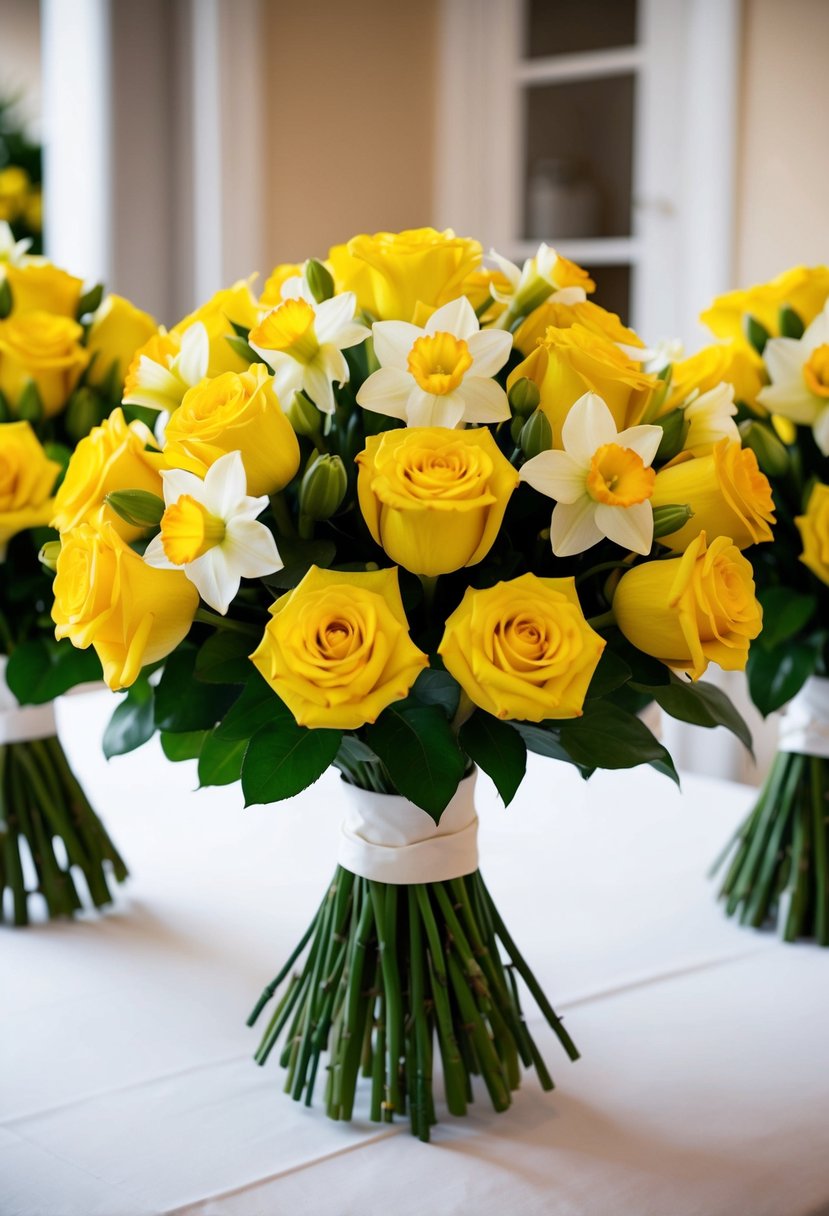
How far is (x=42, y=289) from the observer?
3.01 feet

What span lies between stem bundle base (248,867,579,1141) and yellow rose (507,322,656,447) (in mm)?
266

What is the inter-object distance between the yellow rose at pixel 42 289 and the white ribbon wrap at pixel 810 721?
61 cm

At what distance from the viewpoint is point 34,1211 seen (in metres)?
0.59

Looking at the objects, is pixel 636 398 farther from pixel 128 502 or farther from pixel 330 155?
pixel 330 155

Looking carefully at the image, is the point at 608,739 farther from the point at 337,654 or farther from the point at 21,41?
the point at 21,41

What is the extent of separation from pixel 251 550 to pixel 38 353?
0.38 meters

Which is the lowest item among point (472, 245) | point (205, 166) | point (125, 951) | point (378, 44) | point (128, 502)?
point (125, 951)

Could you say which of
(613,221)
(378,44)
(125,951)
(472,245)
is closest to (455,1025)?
(125,951)

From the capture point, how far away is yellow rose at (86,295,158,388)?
93 cm

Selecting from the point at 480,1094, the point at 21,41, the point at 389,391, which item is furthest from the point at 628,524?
the point at 21,41

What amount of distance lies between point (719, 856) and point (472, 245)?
0.56m

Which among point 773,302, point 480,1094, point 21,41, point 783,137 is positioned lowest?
point 480,1094

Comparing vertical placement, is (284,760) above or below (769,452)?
below

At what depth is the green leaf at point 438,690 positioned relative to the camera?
0.59 metres
